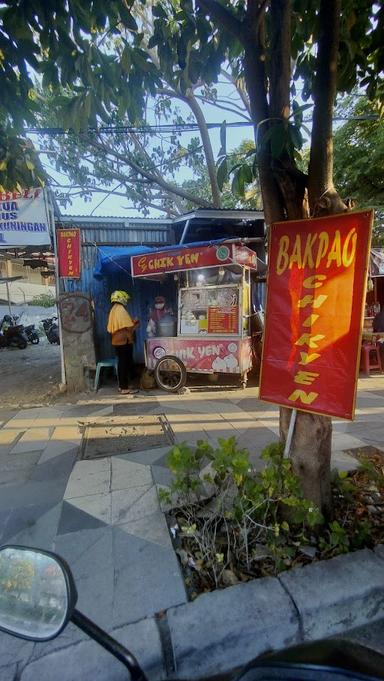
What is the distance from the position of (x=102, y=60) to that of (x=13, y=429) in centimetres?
453

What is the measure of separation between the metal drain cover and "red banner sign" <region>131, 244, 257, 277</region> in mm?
2814

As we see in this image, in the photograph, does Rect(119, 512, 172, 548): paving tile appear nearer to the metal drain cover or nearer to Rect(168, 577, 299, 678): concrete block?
Rect(168, 577, 299, 678): concrete block

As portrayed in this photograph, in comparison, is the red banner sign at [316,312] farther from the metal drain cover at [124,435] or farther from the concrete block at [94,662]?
the metal drain cover at [124,435]

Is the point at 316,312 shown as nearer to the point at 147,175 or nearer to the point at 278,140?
the point at 278,140

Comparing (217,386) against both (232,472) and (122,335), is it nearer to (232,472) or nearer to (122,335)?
(122,335)

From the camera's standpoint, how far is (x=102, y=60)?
250 cm

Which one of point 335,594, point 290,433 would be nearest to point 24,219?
point 290,433

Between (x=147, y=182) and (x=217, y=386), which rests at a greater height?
(x=147, y=182)

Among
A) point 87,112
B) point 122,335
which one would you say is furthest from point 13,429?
point 87,112

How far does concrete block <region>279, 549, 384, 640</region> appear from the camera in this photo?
1.75 m

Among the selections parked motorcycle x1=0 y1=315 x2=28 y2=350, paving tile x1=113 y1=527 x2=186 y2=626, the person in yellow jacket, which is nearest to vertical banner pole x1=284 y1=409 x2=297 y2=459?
paving tile x1=113 y1=527 x2=186 y2=626

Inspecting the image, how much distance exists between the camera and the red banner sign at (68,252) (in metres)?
6.71

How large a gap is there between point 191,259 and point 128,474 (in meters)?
4.05

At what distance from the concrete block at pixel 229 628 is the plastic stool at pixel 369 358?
6.73 metres
